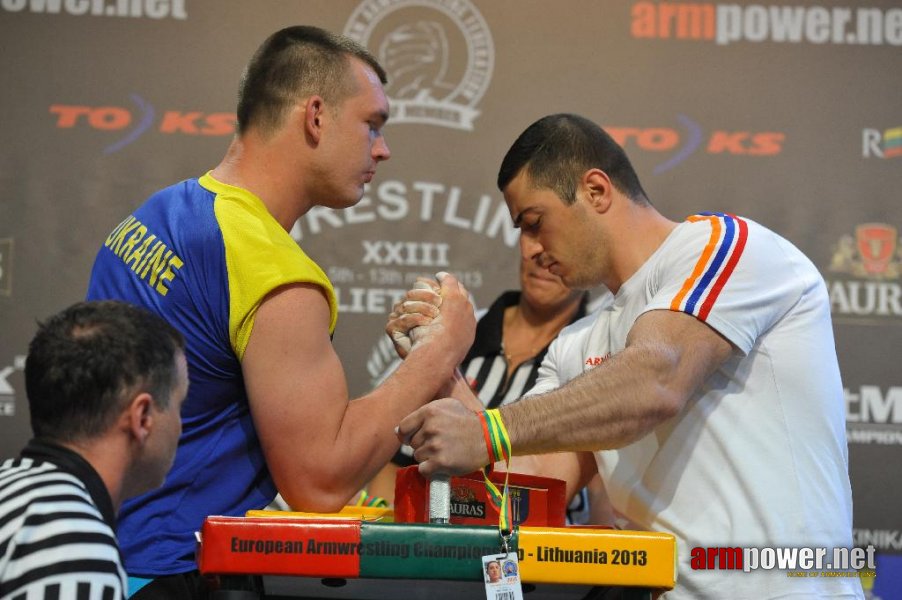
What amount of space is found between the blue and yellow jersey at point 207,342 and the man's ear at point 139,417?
0.85 feet

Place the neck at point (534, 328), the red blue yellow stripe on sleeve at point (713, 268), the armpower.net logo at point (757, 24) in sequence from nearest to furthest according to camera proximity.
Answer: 1. the red blue yellow stripe on sleeve at point (713, 268)
2. the neck at point (534, 328)
3. the armpower.net logo at point (757, 24)

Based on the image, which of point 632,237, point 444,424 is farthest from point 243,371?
point 632,237

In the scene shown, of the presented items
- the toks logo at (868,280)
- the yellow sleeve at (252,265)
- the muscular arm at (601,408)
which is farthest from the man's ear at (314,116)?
the toks logo at (868,280)

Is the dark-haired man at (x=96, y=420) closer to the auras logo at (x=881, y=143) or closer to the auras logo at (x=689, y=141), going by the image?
the auras logo at (x=689, y=141)

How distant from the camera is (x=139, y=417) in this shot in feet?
5.07

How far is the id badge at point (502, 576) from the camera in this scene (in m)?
1.49

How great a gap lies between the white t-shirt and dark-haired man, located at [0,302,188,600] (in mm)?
748

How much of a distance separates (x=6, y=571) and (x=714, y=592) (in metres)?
1.19

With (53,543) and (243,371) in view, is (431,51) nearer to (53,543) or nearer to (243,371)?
(243,371)

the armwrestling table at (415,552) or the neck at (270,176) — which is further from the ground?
the neck at (270,176)

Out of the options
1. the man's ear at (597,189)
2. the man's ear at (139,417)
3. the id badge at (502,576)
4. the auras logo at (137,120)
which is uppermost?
the auras logo at (137,120)

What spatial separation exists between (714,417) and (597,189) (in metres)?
0.67

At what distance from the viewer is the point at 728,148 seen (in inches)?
147

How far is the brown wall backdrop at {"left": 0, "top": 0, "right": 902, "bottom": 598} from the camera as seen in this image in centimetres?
366
